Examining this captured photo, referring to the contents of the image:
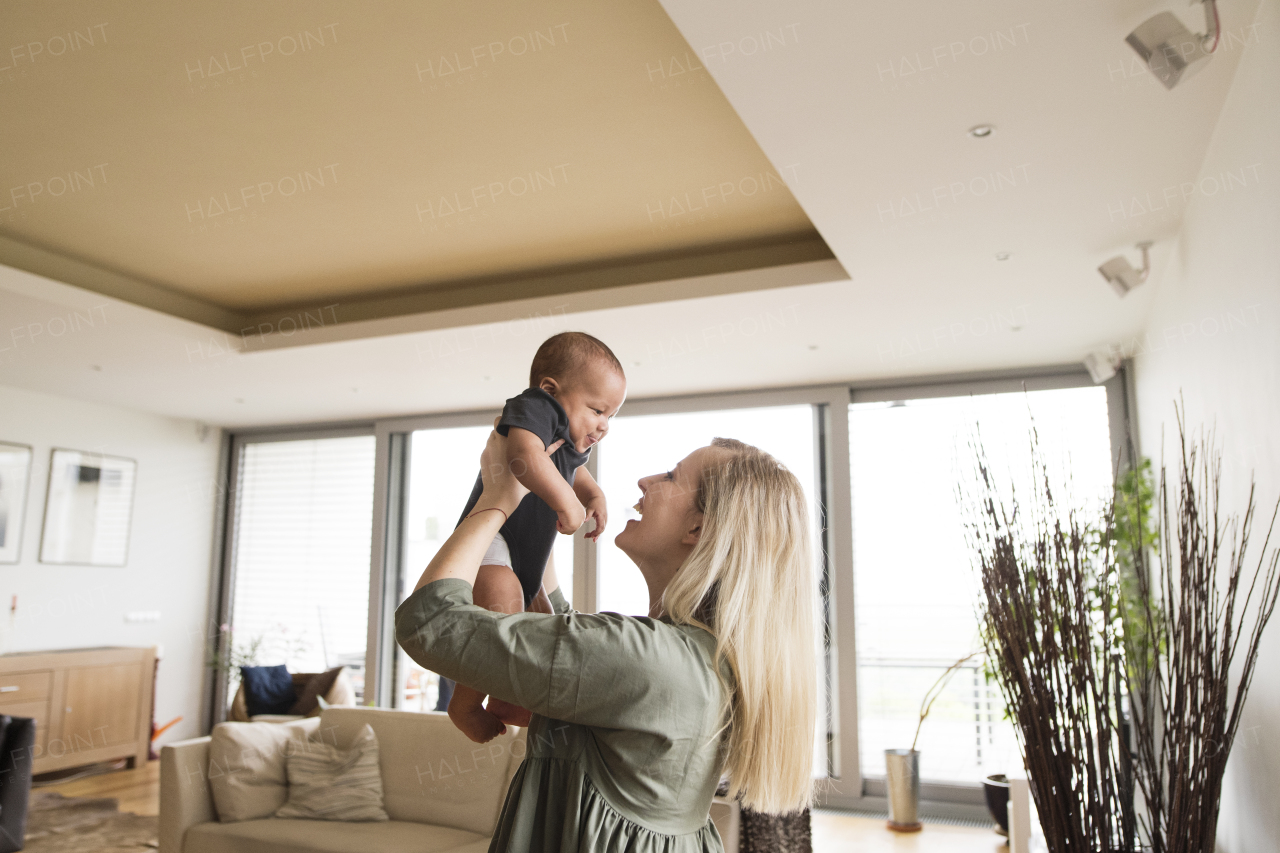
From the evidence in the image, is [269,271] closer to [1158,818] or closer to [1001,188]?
[1001,188]

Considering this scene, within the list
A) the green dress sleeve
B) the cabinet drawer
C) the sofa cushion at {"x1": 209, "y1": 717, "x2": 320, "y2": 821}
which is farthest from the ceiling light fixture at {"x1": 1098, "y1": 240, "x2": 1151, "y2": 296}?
the cabinet drawer

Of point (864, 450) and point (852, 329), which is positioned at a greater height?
point (852, 329)

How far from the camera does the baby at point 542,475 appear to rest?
1.09m

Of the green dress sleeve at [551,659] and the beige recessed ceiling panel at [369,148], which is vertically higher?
the beige recessed ceiling panel at [369,148]

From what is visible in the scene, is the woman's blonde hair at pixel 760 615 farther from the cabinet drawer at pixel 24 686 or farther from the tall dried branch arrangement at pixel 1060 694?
the cabinet drawer at pixel 24 686

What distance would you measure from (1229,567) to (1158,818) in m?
0.96

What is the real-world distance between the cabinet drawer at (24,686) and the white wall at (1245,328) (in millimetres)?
6158

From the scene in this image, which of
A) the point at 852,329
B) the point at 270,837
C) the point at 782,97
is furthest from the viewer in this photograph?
the point at 852,329

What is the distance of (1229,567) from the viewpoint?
276cm

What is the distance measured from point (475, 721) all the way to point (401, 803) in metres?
2.71

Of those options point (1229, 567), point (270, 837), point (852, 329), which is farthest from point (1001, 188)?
point (270, 837)

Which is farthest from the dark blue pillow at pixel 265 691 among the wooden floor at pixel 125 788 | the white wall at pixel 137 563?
the white wall at pixel 137 563

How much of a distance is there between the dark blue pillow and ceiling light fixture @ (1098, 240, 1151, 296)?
4961 millimetres

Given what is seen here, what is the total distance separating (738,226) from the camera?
4.02 m
